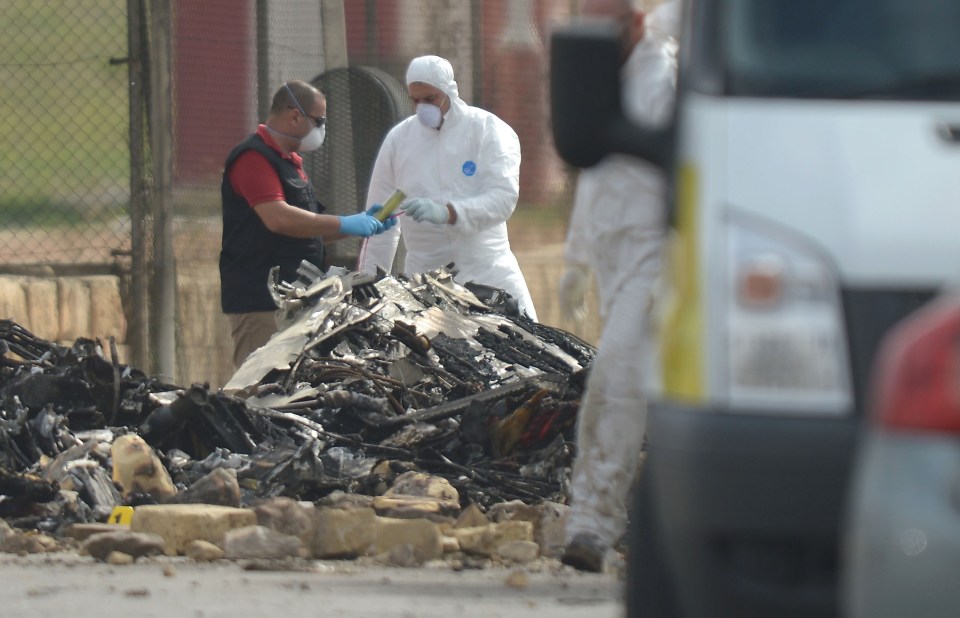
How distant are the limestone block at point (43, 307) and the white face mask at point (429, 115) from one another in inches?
88.2

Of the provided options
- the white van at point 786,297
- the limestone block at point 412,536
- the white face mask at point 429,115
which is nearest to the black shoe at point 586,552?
the limestone block at point 412,536

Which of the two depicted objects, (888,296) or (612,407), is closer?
(888,296)

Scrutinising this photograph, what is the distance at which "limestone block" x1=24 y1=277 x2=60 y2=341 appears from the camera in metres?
10.4

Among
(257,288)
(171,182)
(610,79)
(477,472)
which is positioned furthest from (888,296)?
(171,182)

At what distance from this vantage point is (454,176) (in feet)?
33.2

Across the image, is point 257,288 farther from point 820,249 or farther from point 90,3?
point 820,249

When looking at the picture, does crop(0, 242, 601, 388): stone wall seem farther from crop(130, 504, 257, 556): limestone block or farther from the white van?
the white van

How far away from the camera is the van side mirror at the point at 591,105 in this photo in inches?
155

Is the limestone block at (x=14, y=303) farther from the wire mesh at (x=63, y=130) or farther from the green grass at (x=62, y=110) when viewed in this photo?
the green grass at (x=62, y=110)

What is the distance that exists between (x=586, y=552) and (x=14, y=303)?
17.3ft

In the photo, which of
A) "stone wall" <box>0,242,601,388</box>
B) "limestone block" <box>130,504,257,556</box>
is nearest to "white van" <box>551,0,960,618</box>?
"limestone block" <box>130,504,257,556</box>

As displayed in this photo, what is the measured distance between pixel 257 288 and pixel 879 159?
629 centimetres

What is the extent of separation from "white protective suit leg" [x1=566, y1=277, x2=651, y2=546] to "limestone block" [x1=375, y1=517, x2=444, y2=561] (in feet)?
1.69

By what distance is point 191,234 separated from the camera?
1085 cm
